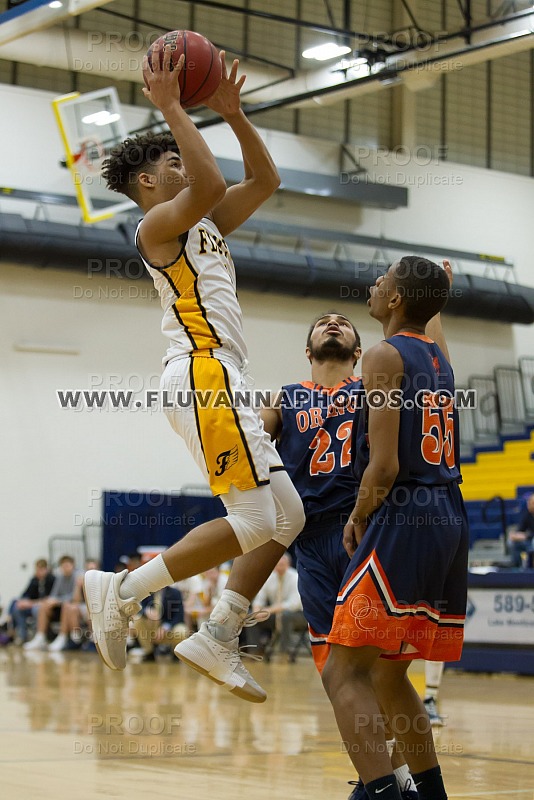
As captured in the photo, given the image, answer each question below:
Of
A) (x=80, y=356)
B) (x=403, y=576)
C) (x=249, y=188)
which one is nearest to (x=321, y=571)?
(x=403, y=576)

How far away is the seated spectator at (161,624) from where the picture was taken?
15.4 m

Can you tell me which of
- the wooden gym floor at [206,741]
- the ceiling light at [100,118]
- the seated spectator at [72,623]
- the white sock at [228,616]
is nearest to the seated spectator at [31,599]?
the seated spectator at [72,623]

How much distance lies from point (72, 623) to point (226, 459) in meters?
13.4

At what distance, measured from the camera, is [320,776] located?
564 cm

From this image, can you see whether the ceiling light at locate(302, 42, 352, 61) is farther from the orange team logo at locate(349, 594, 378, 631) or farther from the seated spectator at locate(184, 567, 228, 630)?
the orange team logo at locate(349, 594, 378, 631)

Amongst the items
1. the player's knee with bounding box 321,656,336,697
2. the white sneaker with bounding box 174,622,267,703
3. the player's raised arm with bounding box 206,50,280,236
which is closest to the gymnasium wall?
the player's raised arm with bounding box 206,50,280,236

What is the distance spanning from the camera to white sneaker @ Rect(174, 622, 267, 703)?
4.18 m

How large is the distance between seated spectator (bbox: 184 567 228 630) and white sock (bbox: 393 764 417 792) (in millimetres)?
11138

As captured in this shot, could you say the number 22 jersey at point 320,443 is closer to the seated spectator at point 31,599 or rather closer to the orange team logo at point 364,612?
the orange team logo at point 364,612

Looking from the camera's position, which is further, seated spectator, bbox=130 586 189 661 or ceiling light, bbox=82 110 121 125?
ceiling light, bbox=82 110 121 125

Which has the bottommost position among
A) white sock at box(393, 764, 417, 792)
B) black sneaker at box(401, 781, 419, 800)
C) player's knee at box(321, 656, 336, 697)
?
black sneaker at box(401, 781, 419, 800)

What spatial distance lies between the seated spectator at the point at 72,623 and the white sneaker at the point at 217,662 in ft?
42.3

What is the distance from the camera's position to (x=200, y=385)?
4.17m

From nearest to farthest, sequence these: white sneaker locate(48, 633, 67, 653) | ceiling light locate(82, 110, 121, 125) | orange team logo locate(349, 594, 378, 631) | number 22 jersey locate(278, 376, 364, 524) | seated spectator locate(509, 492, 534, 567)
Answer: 1. orange team logo locate(349, 594, 378, 631)
2. number 22 jersey locate(278, 376, 364, 524)
3. seated spectator locate(509, 492, 534, 567)
4. ceiling light locate(82, 110, 121, 125)
5. white sneaker locate(48, 633, 67, 653)
